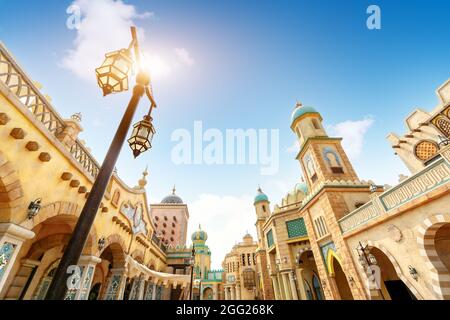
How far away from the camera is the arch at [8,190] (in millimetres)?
4496

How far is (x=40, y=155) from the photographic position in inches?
210

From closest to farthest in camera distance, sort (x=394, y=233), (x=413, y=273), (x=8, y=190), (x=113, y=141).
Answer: (x=113, y=141)
(x=8, y=190)
(x=413, y=273)
(x=394, y=233)

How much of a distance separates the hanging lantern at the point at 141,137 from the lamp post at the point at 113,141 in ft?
0.08

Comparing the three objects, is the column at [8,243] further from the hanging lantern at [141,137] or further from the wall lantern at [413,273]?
the wall lantern at [413,273]

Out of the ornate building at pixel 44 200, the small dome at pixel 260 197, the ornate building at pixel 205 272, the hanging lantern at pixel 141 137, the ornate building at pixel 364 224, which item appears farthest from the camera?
the ornate building at pixel 205 272

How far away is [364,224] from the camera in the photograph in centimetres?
948

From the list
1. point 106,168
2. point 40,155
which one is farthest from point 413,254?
point 40,155

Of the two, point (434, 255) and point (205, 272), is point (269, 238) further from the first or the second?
point (205, 272)

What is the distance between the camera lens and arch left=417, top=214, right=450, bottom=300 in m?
6.45

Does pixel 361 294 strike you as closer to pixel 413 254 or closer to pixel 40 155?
pixel 413 254

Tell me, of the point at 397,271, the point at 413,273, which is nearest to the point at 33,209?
the point at 413,273

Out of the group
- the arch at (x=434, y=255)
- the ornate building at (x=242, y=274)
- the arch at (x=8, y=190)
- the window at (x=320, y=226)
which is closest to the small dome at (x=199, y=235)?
the ornate building at (x=242, y=274)

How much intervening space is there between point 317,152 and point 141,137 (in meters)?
13.4

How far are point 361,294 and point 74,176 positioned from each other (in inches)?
509
